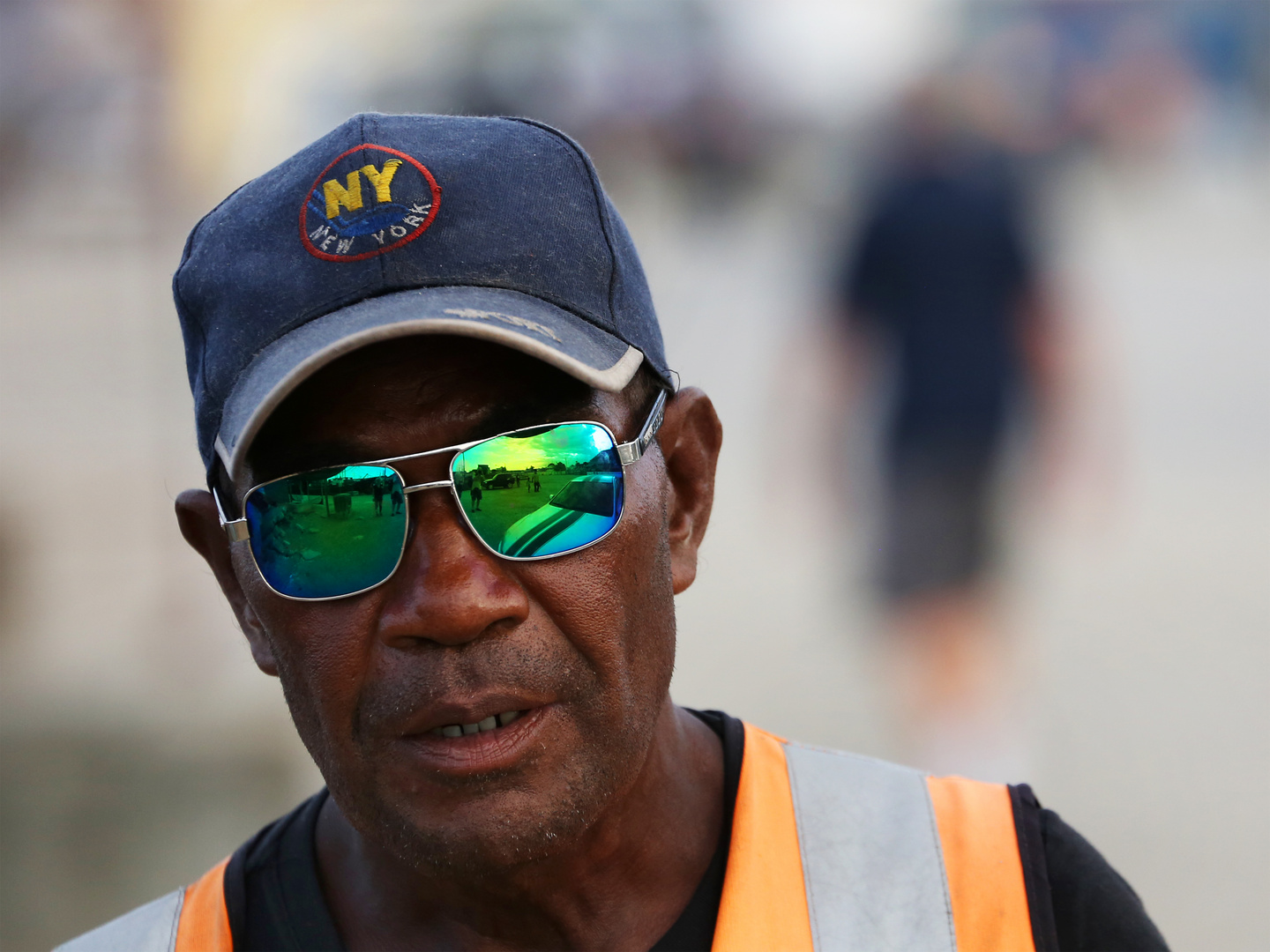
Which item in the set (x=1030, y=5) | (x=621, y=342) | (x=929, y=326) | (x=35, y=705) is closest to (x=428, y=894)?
(x=621, y=342)

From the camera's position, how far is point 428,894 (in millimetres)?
2043

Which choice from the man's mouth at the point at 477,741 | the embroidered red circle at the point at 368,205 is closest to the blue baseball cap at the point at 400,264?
the embroidered red circle at the point at 368,205

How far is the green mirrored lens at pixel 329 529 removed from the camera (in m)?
1.80

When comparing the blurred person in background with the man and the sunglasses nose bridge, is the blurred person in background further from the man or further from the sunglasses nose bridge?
the sunglasses nose bridge

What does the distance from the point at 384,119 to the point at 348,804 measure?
874 millimetres

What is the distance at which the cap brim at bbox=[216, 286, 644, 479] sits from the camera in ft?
5.77

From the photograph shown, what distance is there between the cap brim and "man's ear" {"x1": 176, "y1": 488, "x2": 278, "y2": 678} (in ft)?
0.78

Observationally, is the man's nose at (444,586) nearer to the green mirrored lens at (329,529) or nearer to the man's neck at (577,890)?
the green mirrored lens at (329,529)

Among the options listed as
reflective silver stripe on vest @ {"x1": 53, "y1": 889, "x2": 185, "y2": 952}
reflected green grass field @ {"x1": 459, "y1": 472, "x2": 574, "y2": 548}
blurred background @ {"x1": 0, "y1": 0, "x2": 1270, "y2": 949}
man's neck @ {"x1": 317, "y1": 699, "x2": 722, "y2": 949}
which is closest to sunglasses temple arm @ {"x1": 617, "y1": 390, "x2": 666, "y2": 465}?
reflected green grass field @ {"x1": 459, "y1": 472, "x2": 574, "y2": 548}

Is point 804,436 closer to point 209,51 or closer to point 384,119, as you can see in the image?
point 209,51

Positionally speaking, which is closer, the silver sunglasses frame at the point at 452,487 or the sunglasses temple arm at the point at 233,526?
the silver sunglasses frame at the point at 452,487

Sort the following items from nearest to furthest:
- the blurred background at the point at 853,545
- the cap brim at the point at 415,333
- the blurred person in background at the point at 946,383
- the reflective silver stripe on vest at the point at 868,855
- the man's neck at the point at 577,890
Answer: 1. the cap brim at the point at 415,333
2. the reflective silver stripe on vest at the point at 868,855
3. the man's neck at the point at 577,890
4. the blurred background at the point at 853,545
5. the blurred person in background at the point at 946,383

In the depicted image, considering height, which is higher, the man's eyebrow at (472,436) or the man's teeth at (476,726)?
the man's eyebrow at (472,436)

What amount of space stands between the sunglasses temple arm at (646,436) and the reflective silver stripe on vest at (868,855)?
50 centimetres
